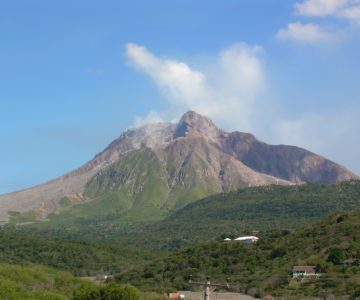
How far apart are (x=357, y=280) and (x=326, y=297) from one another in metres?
6.48

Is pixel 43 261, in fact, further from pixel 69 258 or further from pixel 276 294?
pixel 276 294

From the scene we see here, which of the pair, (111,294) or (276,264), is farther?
(276,264)

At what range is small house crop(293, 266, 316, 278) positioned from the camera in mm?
106688

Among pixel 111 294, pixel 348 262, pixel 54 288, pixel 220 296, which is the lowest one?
pixel 220 296

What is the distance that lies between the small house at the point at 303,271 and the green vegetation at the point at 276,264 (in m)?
1.29

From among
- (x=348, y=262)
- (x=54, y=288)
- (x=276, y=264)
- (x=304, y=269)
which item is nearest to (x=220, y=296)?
(x=276, y=264)

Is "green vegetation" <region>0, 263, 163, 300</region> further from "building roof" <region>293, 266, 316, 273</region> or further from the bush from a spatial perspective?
"building roof" <region>293, 266, 316, 273</region>

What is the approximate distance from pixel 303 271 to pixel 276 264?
57.3ft

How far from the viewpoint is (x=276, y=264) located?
409 feet

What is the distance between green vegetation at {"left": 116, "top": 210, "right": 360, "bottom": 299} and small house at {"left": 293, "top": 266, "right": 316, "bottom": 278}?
4.22ft

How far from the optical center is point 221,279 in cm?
12500

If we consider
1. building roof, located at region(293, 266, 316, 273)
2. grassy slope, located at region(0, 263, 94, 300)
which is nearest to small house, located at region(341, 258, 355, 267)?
building roof, located at region(293, 266, 316, 273)

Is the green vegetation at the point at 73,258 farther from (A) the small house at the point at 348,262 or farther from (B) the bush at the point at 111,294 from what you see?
(B) the bush at the point at 111,294

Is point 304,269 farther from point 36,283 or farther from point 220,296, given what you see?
point 36,283
